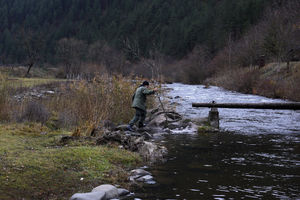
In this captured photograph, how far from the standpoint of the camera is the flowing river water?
20.7ft

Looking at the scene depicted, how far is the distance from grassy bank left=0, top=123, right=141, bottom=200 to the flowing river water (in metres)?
0.87

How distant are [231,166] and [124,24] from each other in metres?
141

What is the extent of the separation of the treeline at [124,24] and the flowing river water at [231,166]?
28.7m

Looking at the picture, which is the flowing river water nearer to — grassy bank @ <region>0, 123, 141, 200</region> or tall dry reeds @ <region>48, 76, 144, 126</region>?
grassy bank @ <region>0, 123, 141, 200</region>

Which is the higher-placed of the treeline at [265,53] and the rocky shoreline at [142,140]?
the treeline at [265,53]

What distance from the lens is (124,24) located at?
144875 millimetres

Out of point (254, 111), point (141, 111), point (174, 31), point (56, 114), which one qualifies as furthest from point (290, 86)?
point (174, 31)

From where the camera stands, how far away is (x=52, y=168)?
22.1ft

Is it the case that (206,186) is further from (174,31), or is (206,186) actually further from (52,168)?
(174,31)

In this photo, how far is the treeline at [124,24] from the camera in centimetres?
8161

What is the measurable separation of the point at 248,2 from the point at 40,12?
134m

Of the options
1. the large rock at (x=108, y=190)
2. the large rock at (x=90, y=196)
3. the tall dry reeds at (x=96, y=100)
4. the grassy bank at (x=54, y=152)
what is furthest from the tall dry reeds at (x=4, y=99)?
the large rock at (x=90, y=196)

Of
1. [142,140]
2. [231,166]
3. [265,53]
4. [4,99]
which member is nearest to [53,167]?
[142,140]

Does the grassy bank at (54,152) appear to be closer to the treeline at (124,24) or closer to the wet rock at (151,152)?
the wet rock at (151,152)
